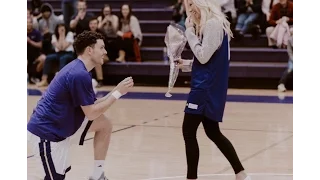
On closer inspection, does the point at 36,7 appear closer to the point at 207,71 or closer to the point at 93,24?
the point at 93,24

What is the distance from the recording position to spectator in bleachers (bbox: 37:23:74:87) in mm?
14570

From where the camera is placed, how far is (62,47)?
48.0 ft

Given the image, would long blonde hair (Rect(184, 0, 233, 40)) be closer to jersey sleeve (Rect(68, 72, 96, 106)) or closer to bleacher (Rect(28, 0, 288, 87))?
jersey sleeve (Rect(68, 72, 96, 106))

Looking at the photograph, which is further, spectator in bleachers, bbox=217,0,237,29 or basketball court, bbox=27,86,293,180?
spectator in bleachers, bbox=217,0,237,29

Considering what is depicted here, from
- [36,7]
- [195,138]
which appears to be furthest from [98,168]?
[36,7]

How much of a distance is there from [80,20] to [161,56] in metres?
2.02

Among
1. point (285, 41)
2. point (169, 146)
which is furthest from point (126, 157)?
point (285, 41)

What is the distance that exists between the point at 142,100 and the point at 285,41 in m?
3.71

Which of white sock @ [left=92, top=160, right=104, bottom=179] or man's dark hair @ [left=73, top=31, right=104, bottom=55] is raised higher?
man's dark hair @ [left=73, top=31, right=104, bottom=55]

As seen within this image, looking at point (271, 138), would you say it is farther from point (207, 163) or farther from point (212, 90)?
point (212, 90)

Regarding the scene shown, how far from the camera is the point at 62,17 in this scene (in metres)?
16.2

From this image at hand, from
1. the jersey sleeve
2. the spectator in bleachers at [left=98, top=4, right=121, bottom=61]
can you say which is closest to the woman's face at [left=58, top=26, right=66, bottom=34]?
the spectator in bleachers at [left=98, top=4, right=121, bottom=61]

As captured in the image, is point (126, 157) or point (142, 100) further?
point (142, 100)

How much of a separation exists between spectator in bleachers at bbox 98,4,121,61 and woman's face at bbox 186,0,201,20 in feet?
31.6
